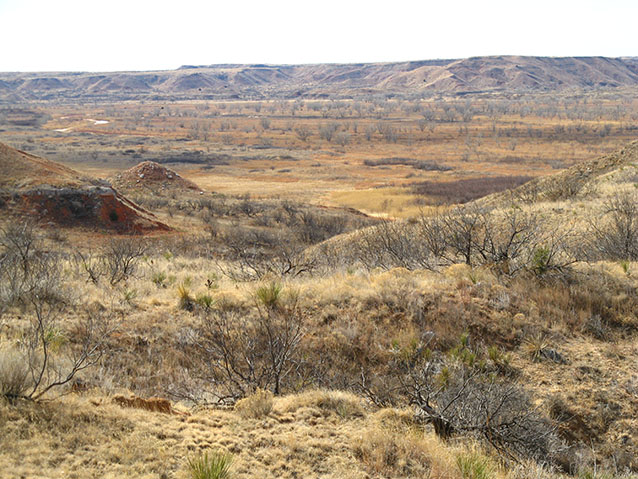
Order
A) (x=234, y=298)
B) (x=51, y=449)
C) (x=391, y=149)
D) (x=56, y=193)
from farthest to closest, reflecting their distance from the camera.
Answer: (x=391, y=149)
(x=56, y=193)
(x=234, y=298)
(x=51, y=449)

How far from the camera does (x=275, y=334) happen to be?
679 cm

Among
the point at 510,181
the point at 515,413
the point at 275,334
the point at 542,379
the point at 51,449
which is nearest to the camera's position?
the point at 51,449

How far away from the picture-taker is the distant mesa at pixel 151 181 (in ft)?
124

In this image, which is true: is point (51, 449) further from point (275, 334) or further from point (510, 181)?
point (510, 181)

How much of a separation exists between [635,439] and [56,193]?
23930 mm

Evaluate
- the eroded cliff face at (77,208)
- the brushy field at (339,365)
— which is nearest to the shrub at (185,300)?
the brushy field at (339,365)

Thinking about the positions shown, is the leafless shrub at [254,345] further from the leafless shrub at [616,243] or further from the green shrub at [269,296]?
the leafless shrub at [616,243]

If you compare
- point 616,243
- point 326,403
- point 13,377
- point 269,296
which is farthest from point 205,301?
point 616,243

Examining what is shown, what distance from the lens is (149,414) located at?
4.08 meters

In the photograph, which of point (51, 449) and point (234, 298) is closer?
point (51, 449)

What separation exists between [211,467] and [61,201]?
22410mm

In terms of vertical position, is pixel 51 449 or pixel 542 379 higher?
pixel 51 449

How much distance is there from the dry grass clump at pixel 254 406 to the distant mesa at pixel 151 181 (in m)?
34.8

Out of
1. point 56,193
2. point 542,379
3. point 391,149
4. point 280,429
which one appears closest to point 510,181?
point 391,149
